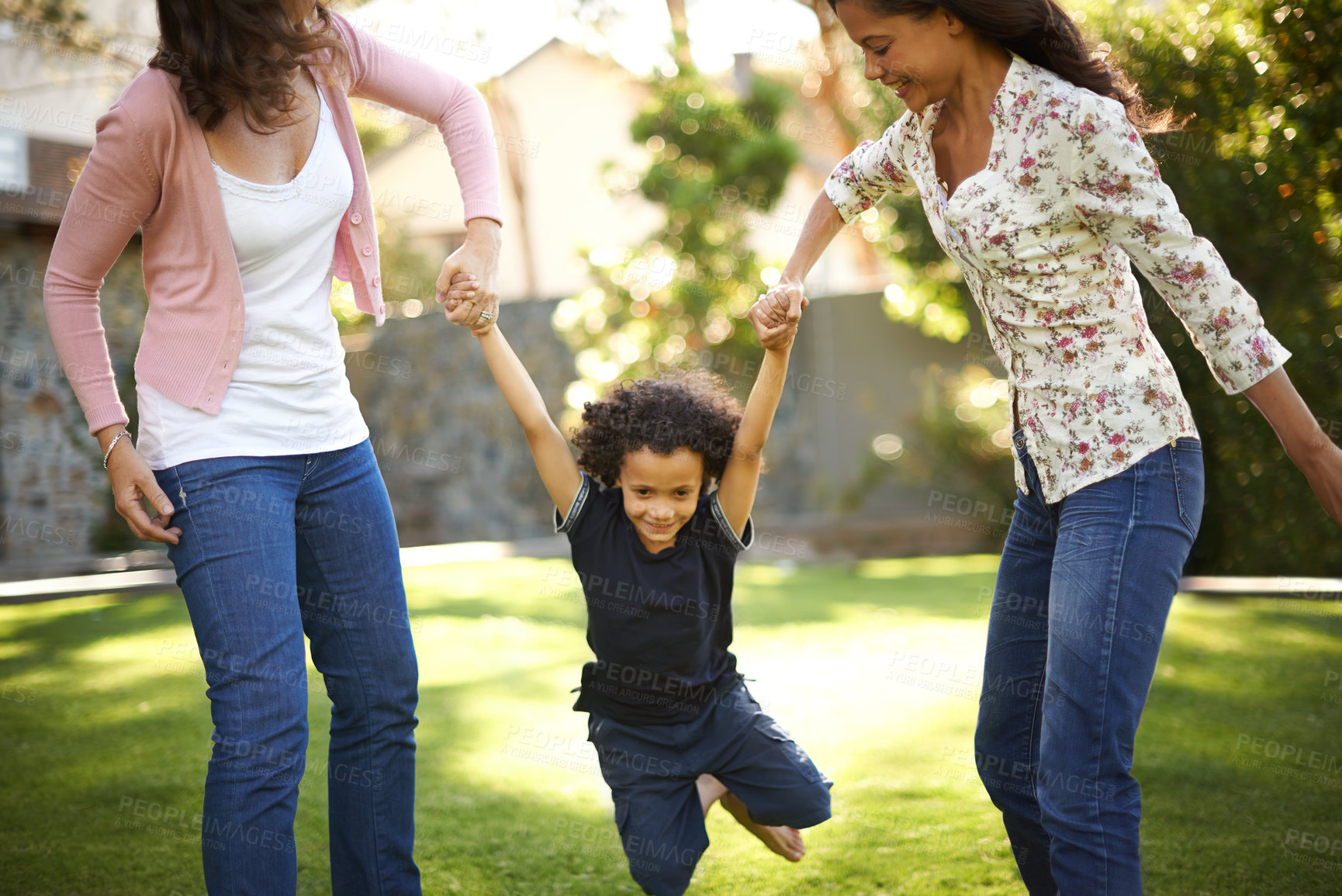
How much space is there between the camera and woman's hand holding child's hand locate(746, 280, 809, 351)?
6.62 ft

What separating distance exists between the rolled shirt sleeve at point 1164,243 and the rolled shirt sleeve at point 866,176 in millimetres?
499

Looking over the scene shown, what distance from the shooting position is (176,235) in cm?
174

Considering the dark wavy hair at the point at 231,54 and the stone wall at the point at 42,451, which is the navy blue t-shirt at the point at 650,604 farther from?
the stone wall at the point at 42,451

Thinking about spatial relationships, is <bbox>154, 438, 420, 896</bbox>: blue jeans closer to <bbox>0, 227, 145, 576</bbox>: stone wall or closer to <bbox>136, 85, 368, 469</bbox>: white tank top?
<bbox>136, 85, 368, 469</bbox>: white tank top

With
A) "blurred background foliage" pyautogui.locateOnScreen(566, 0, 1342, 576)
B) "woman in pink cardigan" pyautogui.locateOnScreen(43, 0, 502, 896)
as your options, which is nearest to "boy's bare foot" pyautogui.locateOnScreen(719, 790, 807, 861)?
"woman in pink cardigan" pyautogui.locateOnScreen(43, 0, 502, 896)

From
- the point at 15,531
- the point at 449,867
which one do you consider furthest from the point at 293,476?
the point at 15,531

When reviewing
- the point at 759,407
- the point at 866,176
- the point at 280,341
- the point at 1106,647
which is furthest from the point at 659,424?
the point at 1106,647

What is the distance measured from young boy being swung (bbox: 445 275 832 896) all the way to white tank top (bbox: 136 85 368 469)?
21.0 inches

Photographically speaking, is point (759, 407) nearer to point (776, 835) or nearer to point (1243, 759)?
point (776, 835)

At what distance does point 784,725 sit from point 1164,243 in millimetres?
2756

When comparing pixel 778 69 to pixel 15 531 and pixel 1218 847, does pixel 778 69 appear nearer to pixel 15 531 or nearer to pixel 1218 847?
pixel 15 531

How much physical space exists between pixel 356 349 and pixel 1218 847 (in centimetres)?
1117

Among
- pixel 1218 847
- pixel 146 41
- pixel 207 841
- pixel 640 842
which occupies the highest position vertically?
pixel 146 41

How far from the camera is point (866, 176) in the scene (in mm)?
2143
